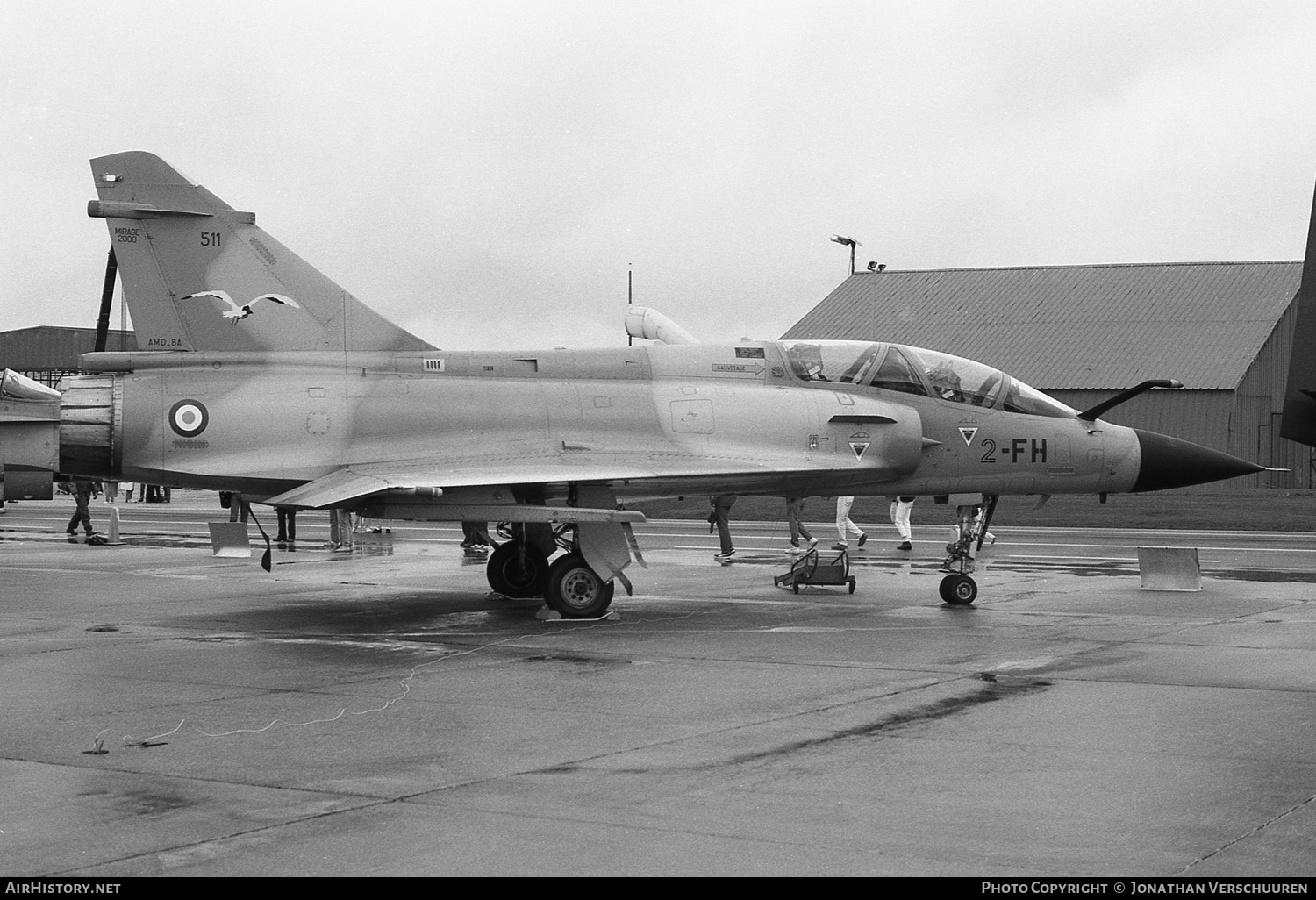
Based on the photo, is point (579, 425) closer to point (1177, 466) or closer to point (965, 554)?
point (965, 554)

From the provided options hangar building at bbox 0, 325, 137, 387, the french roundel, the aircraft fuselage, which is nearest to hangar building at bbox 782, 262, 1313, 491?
the aircraft fuselage

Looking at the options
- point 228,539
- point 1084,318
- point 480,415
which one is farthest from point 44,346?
point 480,415

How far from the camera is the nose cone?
16.7 metres

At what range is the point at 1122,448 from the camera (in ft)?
54.5

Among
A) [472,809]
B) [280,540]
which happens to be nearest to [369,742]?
[472,809]

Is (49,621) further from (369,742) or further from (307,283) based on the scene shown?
(369,742)

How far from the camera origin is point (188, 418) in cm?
1473

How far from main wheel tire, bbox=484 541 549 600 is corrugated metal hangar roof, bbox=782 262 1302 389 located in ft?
119

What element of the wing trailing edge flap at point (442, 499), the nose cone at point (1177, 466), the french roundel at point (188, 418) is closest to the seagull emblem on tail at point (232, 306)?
the french roundel at point (188, 418)

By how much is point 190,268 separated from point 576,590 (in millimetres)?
5443

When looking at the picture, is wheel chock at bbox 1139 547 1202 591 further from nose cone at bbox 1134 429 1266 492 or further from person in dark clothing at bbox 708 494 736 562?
person in dark clothing at bbox 708 494 736 562

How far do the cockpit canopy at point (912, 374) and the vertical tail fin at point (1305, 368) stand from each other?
9410 mm

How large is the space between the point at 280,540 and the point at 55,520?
14.3 meters

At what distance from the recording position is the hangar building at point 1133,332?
4847cm
